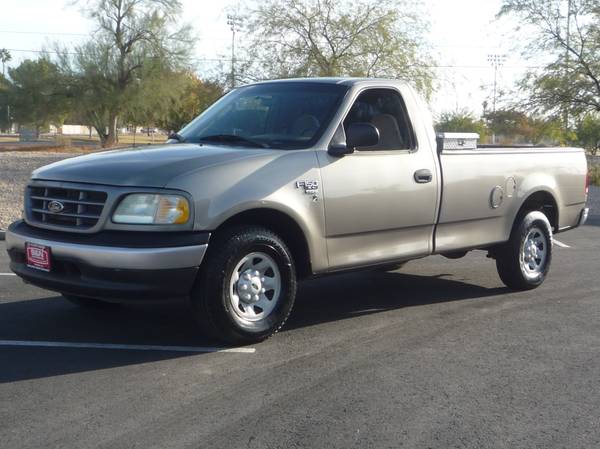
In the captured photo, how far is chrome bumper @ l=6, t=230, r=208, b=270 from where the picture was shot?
506 cm

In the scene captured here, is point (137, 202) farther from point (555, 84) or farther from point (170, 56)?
point (170, 56)

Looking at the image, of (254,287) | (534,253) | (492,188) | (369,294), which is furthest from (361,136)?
(534,253)

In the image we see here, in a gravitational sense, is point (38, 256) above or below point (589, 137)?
below

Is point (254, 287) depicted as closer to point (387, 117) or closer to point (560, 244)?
point (387, 117)

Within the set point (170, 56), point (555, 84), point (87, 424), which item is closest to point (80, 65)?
point (170, 56)

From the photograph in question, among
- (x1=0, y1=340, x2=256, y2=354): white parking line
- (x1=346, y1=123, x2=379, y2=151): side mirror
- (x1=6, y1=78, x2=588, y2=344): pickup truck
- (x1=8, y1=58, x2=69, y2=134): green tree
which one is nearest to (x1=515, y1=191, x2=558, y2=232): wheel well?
(x1=6, y1=78, x2=588, y2=344): pickup truck

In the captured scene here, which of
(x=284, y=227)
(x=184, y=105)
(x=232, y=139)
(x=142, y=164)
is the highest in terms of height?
(x=184, y=105)

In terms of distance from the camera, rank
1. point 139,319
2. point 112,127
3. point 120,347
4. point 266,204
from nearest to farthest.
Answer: point 266,204 < point 120,347 < point 139,319 < point 112,127

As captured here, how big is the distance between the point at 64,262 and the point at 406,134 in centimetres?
315

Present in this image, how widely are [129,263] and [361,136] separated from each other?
2.09 m

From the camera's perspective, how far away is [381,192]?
20.9ft

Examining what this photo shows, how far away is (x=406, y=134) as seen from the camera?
6.89 m

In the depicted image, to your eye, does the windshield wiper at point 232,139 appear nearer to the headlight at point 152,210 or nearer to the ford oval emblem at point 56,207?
the headlight at point 152,210

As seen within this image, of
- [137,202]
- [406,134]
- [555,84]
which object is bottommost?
[137,202]
